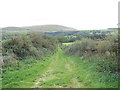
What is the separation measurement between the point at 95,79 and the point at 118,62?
3066mm

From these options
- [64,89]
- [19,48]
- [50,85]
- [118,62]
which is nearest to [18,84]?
[50,85]

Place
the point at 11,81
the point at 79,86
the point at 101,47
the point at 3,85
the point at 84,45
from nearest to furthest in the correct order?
the point at 79,86, the point at 3,85, the point at 11,81, the point at 101,47, the point at 84,45

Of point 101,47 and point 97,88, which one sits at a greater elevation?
point 101,47

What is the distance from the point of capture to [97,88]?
8438 mm

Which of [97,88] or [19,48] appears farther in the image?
[19,48]

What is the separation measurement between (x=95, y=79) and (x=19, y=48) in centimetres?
1363

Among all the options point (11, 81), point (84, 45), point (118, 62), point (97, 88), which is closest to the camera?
point (97, 88)

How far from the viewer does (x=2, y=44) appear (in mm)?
20094

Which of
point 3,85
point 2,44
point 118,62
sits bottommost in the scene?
point 3,85

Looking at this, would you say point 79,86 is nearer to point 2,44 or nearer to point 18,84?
point 18,84

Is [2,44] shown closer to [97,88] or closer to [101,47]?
[101,47]

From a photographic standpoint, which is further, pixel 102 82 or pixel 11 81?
pixel 11 81

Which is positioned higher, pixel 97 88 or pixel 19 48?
pixel 19 48

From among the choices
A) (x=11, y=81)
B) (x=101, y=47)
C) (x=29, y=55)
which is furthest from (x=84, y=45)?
(x=11, y=81)
